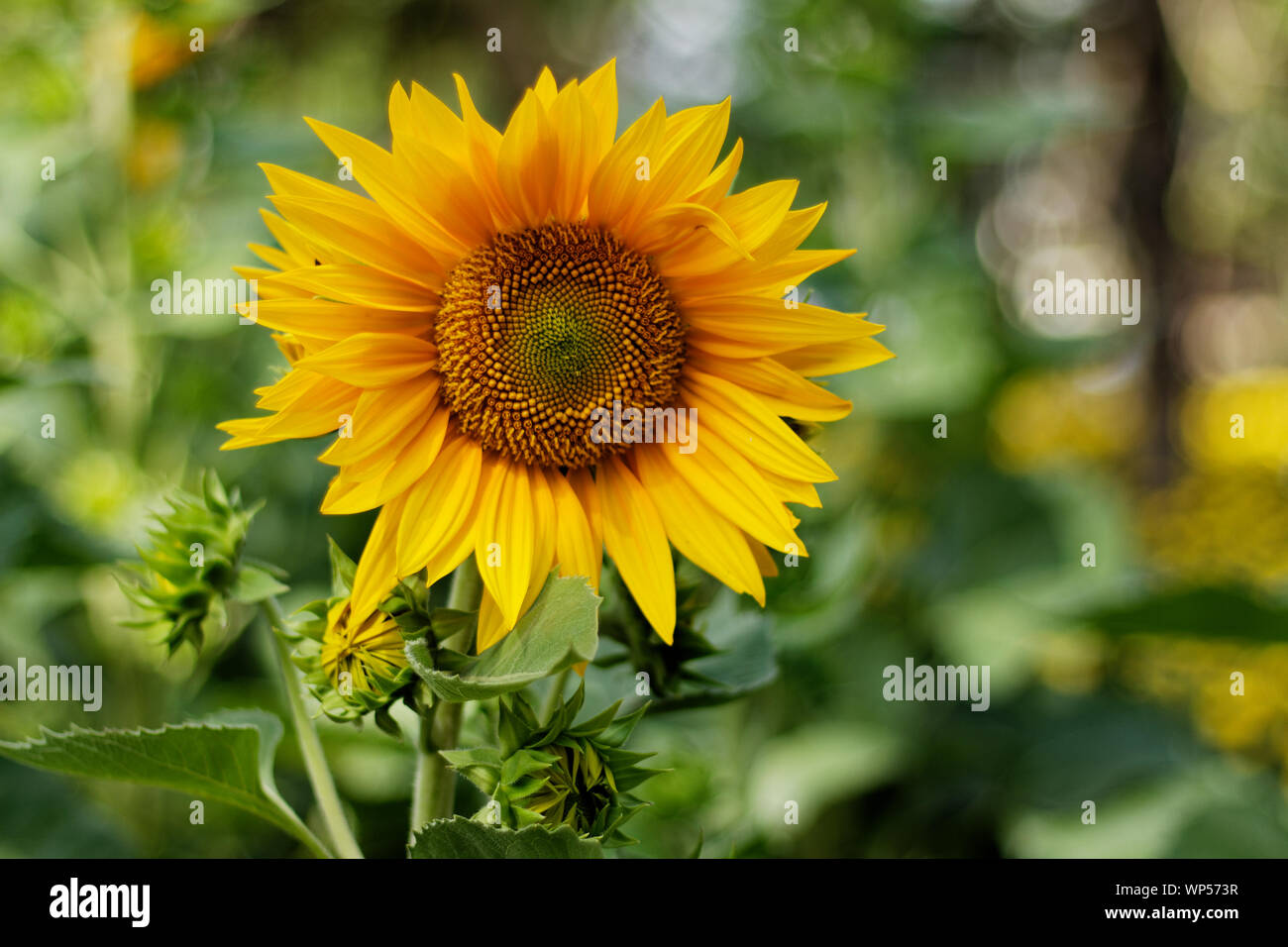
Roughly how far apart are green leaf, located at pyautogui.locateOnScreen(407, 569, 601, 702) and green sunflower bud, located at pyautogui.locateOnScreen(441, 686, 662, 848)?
0.06 metres

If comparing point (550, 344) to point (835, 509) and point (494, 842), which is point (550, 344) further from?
point (835, 509)

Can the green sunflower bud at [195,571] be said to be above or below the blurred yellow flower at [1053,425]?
below

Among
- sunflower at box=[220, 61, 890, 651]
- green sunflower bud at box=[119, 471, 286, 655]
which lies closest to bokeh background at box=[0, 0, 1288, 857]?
sunflower at box=[220, 61, 890, 651]

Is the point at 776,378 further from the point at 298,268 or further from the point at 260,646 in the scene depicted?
the point at 260,646

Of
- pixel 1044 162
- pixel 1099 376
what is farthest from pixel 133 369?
pixel 1044 162

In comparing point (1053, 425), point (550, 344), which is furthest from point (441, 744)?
point (1053, 425)

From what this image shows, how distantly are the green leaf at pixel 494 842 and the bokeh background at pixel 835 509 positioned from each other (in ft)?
1.59

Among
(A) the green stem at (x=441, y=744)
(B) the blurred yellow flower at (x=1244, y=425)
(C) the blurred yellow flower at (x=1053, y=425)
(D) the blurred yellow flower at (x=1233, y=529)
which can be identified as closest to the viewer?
(A) the green stem at (x=441, y=744)

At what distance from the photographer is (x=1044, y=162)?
21.5 ft

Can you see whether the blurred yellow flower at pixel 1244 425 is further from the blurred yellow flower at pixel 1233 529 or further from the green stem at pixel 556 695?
the green stem at pixel 556 695

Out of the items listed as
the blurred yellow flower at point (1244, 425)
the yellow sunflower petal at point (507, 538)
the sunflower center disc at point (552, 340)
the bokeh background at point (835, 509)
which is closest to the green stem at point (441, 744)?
the yellow sunflower petal at point (507, 538)

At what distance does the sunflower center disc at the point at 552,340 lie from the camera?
115 cm

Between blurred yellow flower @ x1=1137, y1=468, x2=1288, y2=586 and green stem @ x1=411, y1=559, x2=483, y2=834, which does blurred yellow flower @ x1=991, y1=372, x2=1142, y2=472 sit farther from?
green stem @ x1=411, y1=559, x2=483, y2=834
